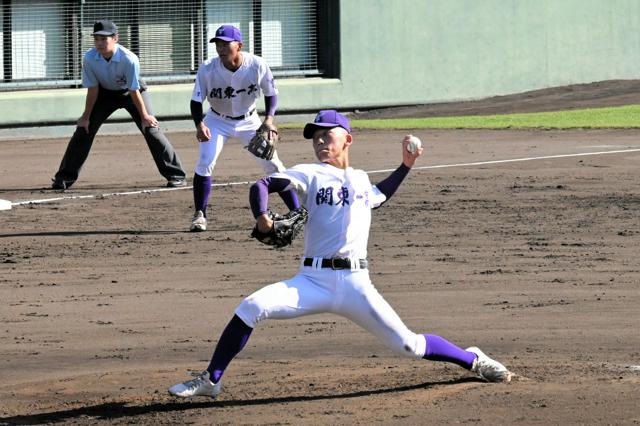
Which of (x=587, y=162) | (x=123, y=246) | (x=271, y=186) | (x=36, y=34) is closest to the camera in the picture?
(x=271, y=186)

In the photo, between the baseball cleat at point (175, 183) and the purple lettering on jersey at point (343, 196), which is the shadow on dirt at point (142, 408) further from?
the baseball cleat at point (175, 183)

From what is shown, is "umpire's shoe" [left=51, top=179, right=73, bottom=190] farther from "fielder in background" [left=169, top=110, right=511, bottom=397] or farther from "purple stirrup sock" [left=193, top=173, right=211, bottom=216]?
"fielder in background" [left=169, top=110, right=511, bottom=397]

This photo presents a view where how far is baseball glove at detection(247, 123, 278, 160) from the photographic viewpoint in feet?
40.9

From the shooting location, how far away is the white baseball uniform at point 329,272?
7043mm

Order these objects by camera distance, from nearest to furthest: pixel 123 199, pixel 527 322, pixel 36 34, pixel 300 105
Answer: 1. pixel 527 322
2. pixel 123 199
3. pixel 36 34
4. pixel 300 105

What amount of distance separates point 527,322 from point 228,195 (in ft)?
23.7

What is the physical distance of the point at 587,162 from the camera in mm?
18266

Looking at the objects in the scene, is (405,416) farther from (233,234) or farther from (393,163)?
(393,163)

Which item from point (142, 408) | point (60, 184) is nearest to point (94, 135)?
point (60, 184)

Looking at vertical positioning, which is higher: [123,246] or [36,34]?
[36,34]

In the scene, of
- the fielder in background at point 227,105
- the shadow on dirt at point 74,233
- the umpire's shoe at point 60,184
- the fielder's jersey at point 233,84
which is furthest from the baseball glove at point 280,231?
the umpire's shoe at point 60,184

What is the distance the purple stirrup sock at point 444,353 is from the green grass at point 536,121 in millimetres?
15775

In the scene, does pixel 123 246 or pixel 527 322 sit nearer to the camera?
pixel 527 322

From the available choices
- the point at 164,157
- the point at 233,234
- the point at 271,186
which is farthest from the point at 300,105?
the point at 271,186
